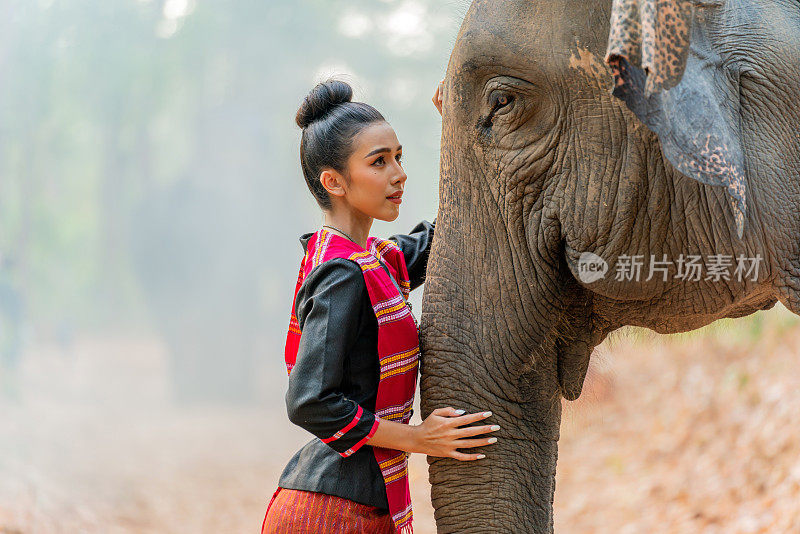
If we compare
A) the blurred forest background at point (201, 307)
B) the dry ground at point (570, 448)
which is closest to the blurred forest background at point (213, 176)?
the blurred forest background at point (201, 307)

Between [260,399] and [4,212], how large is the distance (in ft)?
11.2

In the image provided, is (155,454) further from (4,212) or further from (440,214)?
(440,214)

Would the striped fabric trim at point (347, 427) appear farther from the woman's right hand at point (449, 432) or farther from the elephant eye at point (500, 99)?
the elephant eye at point (500, 99)

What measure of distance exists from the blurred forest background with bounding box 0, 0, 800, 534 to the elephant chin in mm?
2140

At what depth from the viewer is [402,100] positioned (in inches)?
413

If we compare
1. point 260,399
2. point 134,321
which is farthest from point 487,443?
point 134,321

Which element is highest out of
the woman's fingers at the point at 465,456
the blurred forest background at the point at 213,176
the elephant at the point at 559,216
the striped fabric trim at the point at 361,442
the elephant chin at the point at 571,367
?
the blurred forest background at the point at 213,176

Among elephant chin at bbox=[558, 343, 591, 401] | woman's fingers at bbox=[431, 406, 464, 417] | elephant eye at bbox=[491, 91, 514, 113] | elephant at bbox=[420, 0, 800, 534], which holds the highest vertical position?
elephant eye at bbox=[491, 91, 514, 113]

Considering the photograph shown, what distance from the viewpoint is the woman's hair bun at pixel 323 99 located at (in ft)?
6.06

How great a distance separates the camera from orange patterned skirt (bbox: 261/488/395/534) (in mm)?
1704

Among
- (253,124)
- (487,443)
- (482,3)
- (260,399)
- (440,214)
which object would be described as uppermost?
(253,124)

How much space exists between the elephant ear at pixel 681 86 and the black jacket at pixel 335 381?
60cm

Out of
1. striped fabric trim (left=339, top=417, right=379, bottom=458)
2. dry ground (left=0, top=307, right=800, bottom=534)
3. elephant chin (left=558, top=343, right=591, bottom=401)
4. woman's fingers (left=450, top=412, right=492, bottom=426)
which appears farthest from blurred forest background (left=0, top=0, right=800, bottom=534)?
striped fabric trim (left=339, top=417, right=379, bottom=458)

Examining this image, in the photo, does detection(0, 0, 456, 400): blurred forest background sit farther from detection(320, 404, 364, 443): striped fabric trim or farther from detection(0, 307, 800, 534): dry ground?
detection(320, 404, 364, 443): striped fabric trim
